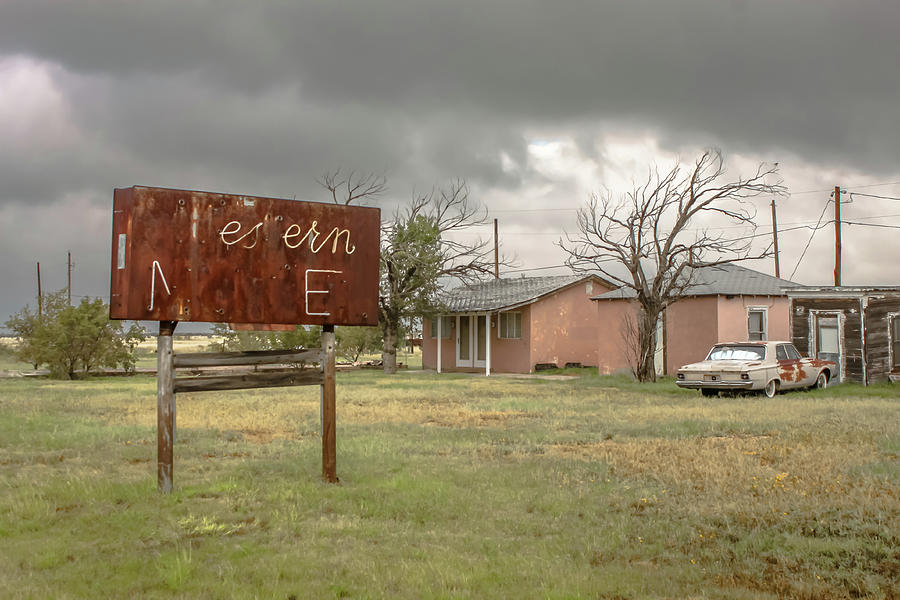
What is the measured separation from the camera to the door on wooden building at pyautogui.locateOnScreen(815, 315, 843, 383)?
23.6m

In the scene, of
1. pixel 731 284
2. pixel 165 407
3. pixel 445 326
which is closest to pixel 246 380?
pixel 165 407

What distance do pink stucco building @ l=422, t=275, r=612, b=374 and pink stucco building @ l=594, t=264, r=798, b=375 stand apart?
3977 mm

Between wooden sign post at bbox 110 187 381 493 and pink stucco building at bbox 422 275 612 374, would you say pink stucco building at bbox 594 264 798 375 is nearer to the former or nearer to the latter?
pink stucco building at bbox 422 275 612 374

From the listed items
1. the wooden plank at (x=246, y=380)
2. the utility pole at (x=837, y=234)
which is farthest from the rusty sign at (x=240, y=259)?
the utility pole at (x=837, y=234)

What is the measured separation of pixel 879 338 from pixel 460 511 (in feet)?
67.5

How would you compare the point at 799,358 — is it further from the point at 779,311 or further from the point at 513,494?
the point at 513,494

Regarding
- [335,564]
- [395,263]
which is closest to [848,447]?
[335,564]

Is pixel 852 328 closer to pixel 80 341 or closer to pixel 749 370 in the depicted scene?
pixel 749 370

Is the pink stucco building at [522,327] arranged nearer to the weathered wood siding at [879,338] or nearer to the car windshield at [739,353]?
the weathered wood siding at [879,338]

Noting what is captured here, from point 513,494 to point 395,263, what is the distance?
25723 mm

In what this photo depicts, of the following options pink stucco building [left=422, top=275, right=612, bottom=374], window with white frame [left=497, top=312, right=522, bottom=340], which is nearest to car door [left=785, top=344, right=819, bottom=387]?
pink stucco building [left=422, top=275, right=612, bottom=374]

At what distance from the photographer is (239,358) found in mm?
8094

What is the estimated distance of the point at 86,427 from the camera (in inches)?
525

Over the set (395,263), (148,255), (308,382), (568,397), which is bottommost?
(568,397)
